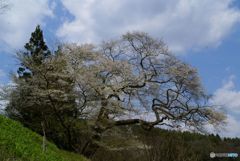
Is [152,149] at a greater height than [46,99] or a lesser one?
lesser

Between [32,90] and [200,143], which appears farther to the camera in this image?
[200,143]

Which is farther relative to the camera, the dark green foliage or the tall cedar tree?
the tall cedar tree

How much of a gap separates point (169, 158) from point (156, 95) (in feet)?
25.2

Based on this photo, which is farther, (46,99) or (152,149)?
(46,99)

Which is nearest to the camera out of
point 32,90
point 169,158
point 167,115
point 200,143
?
A: point 169,158

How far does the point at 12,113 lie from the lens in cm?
3156

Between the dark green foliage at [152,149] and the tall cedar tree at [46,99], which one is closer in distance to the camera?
the dark green foliage at [152,149]

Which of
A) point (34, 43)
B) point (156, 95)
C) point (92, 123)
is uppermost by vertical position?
point (34, 43)

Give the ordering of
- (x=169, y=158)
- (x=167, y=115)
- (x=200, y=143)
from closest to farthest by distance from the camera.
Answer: (x=169, y=158)
(x=167, y=115)
(x=200, y=143)

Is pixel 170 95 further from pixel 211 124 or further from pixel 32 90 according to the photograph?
pixel 32 90

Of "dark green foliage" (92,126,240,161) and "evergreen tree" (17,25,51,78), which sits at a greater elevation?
"evergreen tree" (17,25,51,78)

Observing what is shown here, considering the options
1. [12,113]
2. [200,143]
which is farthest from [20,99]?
[200,143]

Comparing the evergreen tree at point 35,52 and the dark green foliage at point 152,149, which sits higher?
the evergreen tree at point 35,52

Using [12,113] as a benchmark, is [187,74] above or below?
above
